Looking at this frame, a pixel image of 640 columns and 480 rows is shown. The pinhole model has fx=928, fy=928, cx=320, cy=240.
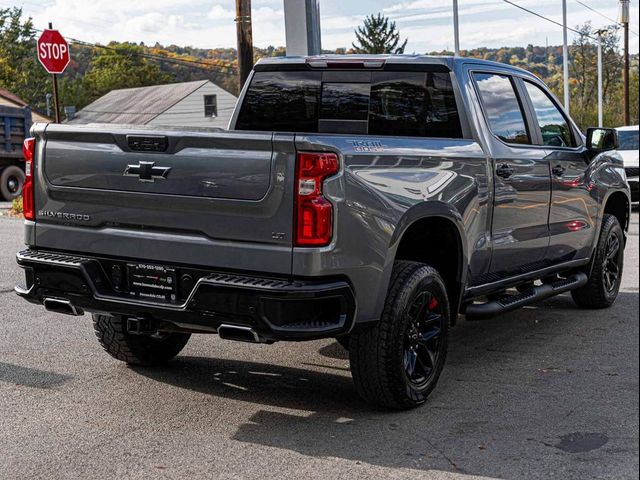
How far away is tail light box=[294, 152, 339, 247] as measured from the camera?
176 inches

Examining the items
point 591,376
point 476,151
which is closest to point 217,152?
point 476,151

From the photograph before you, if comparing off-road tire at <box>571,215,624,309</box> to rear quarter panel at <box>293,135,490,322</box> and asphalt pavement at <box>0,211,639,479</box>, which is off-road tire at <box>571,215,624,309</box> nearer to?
asphalt pavement at <box>0,211,639,479</box>

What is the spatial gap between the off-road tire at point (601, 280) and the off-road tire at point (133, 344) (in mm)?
3735

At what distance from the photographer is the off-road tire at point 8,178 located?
2411cm

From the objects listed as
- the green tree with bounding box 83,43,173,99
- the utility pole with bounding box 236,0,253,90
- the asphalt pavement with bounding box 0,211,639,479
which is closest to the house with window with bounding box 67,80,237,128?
the green tree with bounding box 83,43,173,99

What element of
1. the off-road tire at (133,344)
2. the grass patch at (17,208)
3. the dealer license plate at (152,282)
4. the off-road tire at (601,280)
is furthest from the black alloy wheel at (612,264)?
the grass patch at (17,208)

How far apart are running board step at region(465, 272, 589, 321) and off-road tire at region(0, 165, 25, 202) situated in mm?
19298

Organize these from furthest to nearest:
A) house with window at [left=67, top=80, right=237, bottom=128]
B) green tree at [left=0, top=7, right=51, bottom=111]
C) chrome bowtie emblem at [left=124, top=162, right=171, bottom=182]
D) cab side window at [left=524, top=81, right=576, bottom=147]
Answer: house with window at [left=67, top=80, right=237, bottom=128], green tree at [left=0, top=7, right=51, bottom=111], cab side window at [left=524, top=81, right=576, bottom=147], chrome bowtie emblem at [left=124, top=162, right=171, bottom=182]

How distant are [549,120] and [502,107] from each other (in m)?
0.84

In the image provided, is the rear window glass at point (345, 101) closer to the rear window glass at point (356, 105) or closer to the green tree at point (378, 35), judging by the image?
the rear window glass at point (356, 105)

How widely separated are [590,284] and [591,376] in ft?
7.44

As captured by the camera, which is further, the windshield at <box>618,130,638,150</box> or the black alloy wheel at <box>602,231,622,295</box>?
the windshield at <box>618,130,638,150</box>

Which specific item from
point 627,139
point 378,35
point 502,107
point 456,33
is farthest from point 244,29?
point 378,35

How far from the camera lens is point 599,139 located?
7.38 meters
